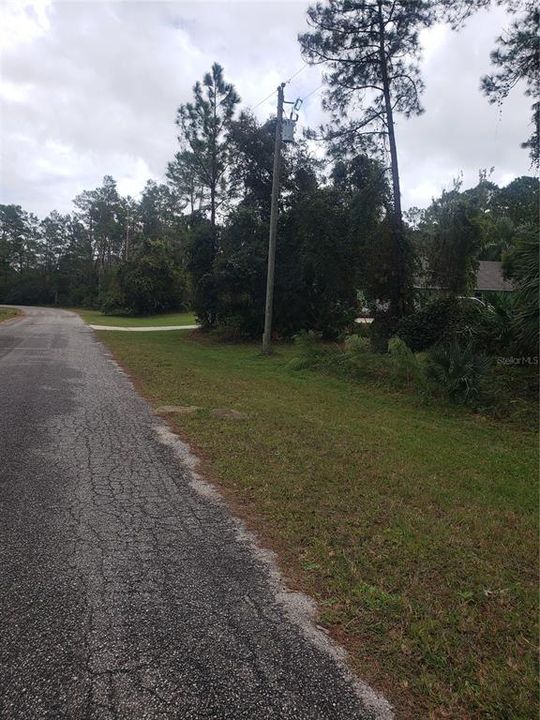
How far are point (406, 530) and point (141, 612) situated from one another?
1975mm

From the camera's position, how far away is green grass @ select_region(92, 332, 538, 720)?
2213mm

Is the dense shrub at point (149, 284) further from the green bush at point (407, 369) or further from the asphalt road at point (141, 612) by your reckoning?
the asphalt road at point (141, 612)

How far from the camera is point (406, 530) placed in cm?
353

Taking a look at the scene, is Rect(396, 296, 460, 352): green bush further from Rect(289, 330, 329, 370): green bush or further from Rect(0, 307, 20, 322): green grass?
Rect(0, 307, 20, 322): green grass

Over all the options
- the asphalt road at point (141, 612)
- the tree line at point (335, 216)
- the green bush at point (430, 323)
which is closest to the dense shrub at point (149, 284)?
the tree line at point (335, 216)

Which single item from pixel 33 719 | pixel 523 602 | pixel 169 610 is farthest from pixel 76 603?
pixel 523 602

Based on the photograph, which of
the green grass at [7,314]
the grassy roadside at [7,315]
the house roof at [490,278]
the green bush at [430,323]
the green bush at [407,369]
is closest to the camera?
the green bush at [407,369]

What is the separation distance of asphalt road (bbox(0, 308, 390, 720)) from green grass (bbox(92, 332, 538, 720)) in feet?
0.88

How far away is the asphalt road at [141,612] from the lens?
6.49 feet

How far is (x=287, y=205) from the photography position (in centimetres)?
2006

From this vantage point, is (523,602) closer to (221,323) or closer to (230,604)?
(230,604)

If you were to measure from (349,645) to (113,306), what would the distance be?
4926cm

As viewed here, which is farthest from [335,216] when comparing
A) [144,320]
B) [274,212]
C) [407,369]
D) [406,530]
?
[144,320]

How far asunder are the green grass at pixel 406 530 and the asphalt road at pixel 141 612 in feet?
0.88
